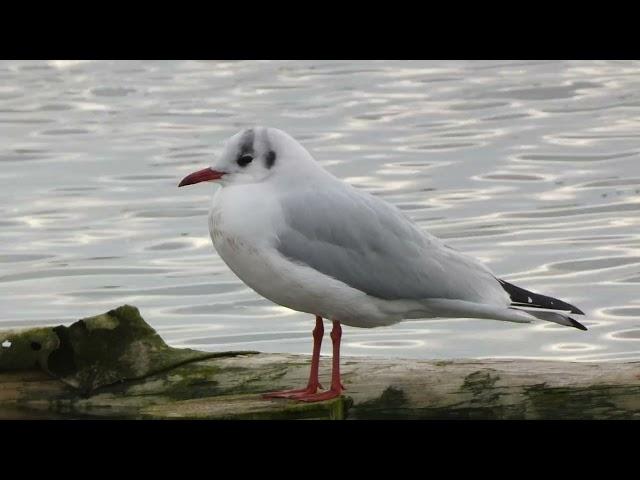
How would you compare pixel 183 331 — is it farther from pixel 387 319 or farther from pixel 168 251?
pixel 387 319

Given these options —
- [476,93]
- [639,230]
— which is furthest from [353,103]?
[639,230]

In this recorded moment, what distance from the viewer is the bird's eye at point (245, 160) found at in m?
6.84

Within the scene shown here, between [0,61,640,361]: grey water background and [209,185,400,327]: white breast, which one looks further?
[0,61,640,361]: grey water background

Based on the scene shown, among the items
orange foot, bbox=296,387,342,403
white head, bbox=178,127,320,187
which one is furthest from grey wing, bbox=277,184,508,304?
orange foot, bbox=296,387,342,403

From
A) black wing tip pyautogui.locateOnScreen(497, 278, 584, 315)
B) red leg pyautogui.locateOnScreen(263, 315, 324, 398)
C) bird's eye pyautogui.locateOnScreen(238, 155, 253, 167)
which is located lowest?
red leg pyautogui.locateOnScreen(263, 315, 324, 398)

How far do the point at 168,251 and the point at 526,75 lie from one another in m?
8.20

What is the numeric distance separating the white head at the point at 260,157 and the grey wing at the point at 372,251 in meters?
0.12

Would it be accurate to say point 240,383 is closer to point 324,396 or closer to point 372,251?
point 324,396

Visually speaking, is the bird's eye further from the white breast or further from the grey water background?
the grey water background

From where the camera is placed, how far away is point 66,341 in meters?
6.67

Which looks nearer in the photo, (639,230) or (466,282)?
(466,282)

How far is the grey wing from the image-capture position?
681 centimetres

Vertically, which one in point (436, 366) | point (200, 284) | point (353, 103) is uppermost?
point (353, 103)

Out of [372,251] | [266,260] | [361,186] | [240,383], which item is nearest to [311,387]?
[240,383]
